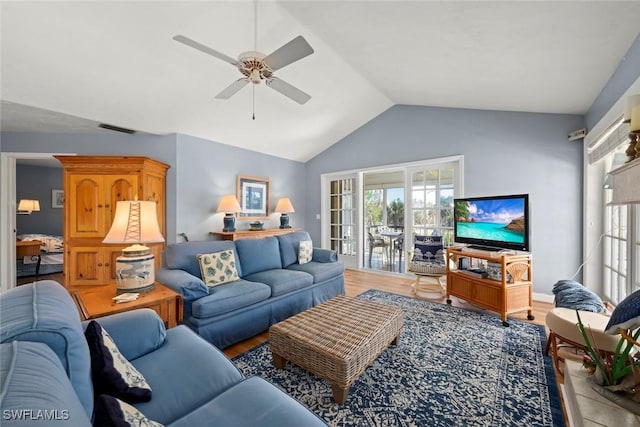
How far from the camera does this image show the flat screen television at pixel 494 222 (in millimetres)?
2846

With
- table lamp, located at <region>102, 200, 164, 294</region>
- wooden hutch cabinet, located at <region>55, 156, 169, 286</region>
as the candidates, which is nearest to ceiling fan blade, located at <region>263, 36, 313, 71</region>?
table lamp, located at <region>102, 200, 164, 294</region>

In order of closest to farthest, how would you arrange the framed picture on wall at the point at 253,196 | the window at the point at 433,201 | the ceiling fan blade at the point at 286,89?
the ceiling fan blade at the point at 286,89 < the window at the point at 433,201 < the framed picture on wall at the point at 253,196

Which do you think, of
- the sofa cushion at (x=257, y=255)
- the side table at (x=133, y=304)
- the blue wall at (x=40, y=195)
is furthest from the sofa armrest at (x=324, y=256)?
the blue wall at (x=40, y=195)

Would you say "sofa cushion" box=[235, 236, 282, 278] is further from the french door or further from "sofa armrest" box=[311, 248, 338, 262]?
the french door

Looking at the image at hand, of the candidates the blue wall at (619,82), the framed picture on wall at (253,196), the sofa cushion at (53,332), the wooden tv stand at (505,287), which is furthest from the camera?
the framed picture on wall at (253,196)

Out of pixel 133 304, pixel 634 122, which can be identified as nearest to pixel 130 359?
pixel 133 304

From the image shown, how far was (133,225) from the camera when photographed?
1870 millimetres

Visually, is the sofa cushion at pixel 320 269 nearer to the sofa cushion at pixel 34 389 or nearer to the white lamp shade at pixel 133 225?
the white lamp shade at pixel 133 225

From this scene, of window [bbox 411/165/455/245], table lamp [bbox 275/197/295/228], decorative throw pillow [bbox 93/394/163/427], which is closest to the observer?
decorative throw pillow [bbox 93/394/163/427]

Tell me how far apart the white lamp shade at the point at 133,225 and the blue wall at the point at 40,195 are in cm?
671

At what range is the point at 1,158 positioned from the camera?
3.60 m

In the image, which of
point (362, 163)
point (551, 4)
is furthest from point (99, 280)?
point (551, 4)

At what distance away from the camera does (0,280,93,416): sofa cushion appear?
2.74ft

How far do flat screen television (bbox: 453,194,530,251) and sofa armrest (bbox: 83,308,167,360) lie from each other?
3.41m
